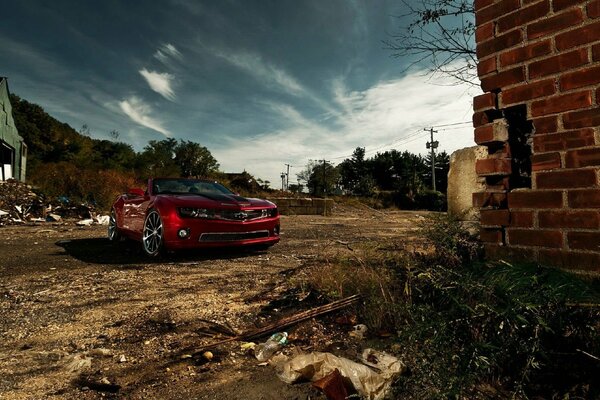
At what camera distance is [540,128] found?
58.0 inches

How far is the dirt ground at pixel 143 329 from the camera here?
4.43 ft

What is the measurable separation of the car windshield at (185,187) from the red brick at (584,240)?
4758 mm

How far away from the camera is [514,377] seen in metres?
1.12

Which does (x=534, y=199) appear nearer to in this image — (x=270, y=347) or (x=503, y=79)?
(x=503, y=79)

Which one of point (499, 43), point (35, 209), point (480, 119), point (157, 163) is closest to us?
point (499, 43)

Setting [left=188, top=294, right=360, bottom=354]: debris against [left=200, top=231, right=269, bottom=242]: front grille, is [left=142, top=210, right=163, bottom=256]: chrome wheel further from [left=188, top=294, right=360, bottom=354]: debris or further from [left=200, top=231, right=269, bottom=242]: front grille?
[left=188, top=294, right=360, bottom=354]: debris

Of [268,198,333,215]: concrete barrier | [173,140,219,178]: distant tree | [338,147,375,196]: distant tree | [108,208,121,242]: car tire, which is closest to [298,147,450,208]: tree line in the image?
[338,147,375,196]: distant tree

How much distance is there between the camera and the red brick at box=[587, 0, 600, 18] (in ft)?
4.25

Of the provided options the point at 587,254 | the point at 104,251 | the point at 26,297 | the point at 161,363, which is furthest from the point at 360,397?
the point at 104,251

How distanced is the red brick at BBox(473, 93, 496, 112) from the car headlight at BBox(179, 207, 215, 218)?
3.59m

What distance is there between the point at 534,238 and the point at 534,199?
0.17 metres

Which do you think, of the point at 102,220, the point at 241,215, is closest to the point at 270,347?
the point at 241,215

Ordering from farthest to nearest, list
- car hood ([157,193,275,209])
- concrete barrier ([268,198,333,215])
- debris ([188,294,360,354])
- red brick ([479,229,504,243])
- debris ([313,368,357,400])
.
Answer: concrete barrier ([268,198,333,215]), car hood ([157,193,275,209]), debris ([188,294,360,354]), red brick ([479,229,504,243]), debris ([313,368,357,400])

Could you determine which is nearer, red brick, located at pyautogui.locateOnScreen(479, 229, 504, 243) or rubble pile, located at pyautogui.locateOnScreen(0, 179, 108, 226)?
red brick, located at pyautogui.locateOnScreen(479, 229, 504, 243)
